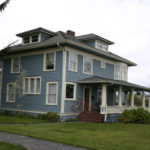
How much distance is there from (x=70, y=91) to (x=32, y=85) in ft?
→ 11.5

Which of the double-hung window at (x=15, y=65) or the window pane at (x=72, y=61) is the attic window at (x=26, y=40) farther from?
the window pane at (x=72, y=61)

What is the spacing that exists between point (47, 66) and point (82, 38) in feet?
18.0

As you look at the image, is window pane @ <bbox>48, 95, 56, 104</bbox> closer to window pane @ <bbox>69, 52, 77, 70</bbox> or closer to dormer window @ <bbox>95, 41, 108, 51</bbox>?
window pane @ <bbox>69, 52, 77, 70</bbox>

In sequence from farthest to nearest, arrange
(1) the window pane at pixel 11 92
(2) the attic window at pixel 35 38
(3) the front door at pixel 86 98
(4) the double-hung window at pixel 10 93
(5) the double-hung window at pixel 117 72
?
(5) the double-hung window at pixel 117 72
(2) the attic window at pixel 35 38
(4) the double-hung window at pixel 10 93
(1) the window pane at pixel 11 92
(3) the front door at pixel 86 98

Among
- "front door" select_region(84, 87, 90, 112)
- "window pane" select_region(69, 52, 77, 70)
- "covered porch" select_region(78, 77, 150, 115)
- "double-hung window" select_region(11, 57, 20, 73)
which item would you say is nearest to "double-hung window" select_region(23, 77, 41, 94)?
"double-hung window" select_region(11, 57, 20, 73)

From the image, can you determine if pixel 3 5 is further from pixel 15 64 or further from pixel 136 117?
pixel 136 117

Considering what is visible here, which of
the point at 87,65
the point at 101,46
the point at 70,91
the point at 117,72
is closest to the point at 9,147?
the point at 70,91

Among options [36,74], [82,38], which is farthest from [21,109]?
[82,38]

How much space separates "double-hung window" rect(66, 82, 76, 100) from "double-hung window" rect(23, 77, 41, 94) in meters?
2.52

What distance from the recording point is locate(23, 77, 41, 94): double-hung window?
1936cm

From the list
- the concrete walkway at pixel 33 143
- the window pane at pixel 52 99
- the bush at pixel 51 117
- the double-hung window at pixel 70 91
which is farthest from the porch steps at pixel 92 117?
the concrete walkway at pixel 33 143

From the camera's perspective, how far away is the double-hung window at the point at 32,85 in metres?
19.4

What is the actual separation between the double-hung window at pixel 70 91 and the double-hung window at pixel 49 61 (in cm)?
182

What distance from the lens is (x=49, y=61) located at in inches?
741
